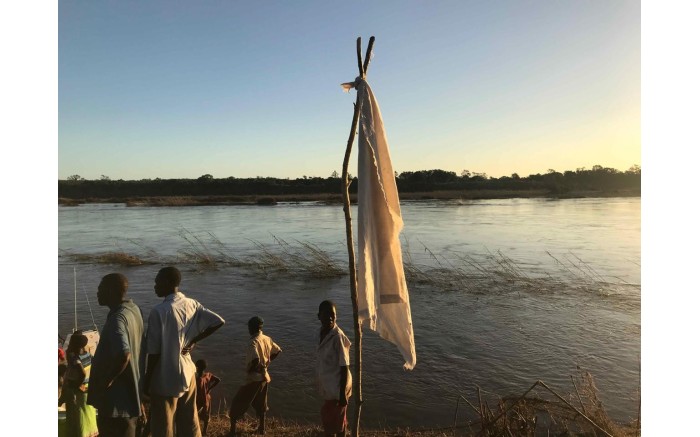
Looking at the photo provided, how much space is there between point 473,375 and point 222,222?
26.1 m

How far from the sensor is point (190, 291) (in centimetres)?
1247

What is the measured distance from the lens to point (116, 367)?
305 centimetres

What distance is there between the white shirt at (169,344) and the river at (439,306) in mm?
2912

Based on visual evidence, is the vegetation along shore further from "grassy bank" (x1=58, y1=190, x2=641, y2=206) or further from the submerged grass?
the submerged grass

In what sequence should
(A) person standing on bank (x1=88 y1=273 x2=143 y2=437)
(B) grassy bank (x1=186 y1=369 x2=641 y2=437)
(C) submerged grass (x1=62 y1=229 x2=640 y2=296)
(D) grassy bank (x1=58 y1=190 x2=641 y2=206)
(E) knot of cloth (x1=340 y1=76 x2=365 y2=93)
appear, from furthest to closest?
(D) grassy bank (x1=58 y1=190 x2=641 y2=206) → (C) submerged grass (x1=62 y1=229 x2=640 y2=296) → (B) grassy bank (x1=186 y1=369 x2=641 y2=437) → (E) knot of cloth (x1=340 y1=76 x2=365 y2=93) → (A) person standing on bank (x1=88 y1=273 x2=143 y2=437)

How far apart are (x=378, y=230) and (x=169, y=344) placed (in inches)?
62.2

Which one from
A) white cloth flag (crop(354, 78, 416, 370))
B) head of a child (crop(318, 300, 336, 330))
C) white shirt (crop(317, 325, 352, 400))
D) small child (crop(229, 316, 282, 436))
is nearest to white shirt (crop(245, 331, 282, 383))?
small child (crop(229, 316, 282, 436))

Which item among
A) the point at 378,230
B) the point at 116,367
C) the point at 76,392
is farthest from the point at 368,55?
the point at 76,392

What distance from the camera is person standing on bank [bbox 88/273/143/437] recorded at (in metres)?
3.07

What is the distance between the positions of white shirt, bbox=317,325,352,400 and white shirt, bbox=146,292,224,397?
95 cm

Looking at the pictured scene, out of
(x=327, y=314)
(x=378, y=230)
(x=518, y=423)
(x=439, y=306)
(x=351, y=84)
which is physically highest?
(x=351, y=84)

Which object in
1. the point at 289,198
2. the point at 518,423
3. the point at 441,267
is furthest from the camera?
the point at 289,198

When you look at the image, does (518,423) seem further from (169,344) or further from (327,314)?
(169,344)
